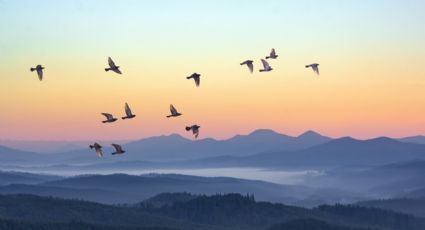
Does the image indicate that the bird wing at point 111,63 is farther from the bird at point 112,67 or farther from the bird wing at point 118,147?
the bird wing at point 118,147

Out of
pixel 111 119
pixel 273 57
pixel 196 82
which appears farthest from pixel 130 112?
pixel 273 57

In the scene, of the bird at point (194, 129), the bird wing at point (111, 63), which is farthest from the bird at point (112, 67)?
the bird at point (194, 129)

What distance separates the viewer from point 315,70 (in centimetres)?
12375

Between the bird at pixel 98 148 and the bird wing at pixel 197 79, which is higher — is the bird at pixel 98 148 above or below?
below

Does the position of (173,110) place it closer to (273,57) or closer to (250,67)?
(250,67)

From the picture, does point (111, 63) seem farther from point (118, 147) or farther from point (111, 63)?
point (118, 147)

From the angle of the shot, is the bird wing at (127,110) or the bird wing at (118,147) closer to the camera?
the bird wing at (118,147)

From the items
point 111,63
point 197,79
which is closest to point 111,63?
point 111,63

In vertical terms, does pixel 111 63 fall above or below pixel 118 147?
above

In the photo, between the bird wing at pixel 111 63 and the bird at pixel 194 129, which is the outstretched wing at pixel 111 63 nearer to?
the bird wing at pixel 111 63

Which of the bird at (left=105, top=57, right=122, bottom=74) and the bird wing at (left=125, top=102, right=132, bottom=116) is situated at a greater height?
the bird at (left=105, top=57, right=122, bottom=74)

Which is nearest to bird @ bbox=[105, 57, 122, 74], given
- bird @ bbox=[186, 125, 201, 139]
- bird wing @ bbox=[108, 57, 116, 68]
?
bird wing @ bbox=[108, 57, 116, 68]

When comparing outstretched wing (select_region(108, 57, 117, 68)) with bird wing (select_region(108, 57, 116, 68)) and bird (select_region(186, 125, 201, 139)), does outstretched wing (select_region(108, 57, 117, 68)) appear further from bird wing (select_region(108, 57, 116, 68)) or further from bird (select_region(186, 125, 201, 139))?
bird (select_region(186, 125, 201, 139))

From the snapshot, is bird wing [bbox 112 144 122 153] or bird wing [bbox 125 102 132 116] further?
bird wing [bbox 125 102 132 116]
